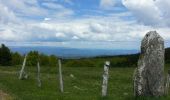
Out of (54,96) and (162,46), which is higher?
(162,46)

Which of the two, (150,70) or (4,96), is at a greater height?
(150,70)

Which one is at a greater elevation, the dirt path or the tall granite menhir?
the tall granite menhir

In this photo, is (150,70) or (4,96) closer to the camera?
(150,70)

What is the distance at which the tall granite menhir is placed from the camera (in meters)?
27.4

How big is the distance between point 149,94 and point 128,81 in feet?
75.2

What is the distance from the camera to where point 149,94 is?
27.5m

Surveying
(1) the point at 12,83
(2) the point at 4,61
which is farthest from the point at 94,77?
(2) the point at 4,61

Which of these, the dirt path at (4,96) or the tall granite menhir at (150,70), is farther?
the tall granite menhir at (150,70)

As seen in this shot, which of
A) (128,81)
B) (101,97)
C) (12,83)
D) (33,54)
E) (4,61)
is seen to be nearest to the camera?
(101,97)

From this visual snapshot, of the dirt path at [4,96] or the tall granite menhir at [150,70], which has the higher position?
the tall granite menhir at [150,70]

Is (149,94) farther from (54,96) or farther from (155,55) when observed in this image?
(54,96)

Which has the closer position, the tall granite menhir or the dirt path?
the dirt path

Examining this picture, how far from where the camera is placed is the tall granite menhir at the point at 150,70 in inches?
1078

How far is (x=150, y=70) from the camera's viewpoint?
27.5 metres
